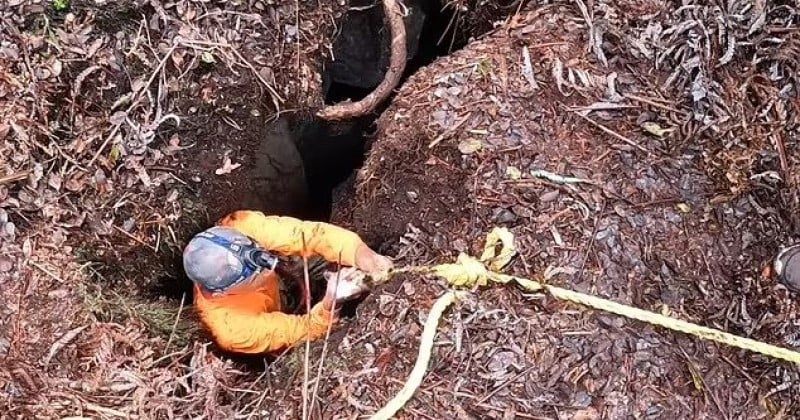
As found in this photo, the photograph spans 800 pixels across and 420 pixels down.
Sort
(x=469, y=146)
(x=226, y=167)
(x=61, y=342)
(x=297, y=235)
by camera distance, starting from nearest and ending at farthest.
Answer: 1. (x=61, y=342)
2. (x=469, y=146)
3. (x=297, y=235)
4. (x=226, y=167)

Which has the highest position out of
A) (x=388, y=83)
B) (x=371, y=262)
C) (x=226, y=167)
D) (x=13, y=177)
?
(x=13, y=177)

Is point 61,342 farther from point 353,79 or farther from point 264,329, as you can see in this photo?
point 353,79

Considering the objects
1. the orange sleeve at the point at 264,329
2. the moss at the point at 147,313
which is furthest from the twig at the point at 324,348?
the moss at the point at 147,313

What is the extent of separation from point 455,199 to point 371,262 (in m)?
0.44

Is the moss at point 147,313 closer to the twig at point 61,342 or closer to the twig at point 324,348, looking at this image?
the twig at point 61,342

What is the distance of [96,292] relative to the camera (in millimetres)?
3518

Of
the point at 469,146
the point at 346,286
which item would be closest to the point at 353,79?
the point at 469,146

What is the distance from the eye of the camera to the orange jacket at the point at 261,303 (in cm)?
362

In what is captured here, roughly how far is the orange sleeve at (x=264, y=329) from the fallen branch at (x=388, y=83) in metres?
0.91

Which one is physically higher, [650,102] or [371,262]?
[650,102]

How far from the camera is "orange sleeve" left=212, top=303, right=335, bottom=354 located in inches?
143

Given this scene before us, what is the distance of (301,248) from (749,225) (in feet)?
6.01

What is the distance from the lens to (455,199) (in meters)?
3.49

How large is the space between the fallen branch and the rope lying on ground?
93cm
